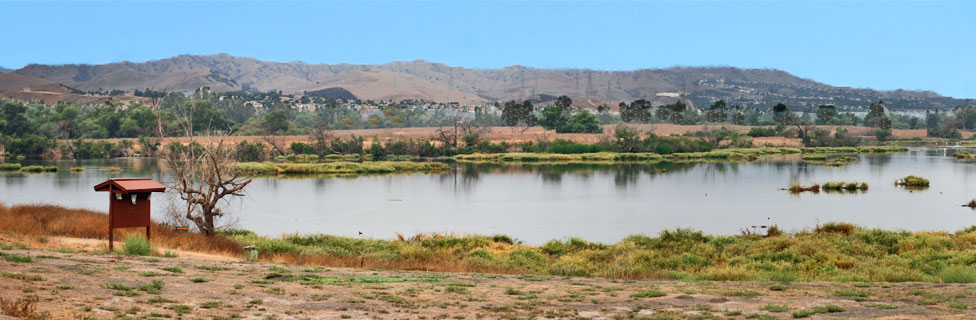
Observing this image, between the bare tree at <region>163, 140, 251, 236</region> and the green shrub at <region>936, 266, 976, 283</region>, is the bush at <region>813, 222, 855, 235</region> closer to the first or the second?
the green shrub at <region>936, 266, 976, 283</region>

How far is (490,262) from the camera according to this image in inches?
923

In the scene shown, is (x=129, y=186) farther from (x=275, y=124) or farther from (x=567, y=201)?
(x=275, y=124)

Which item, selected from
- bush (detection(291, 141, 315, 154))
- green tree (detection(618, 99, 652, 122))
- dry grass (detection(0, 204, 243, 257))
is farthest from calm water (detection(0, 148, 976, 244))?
green tree (detection(618, 99, 652, 122))

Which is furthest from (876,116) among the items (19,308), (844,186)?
(19,308)

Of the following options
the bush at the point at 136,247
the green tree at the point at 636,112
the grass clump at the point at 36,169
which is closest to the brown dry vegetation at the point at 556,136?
the green tree at the point at 636,112

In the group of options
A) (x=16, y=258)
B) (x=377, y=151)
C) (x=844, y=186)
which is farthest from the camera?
(x=377, y=151)

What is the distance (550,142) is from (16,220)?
90152 mm

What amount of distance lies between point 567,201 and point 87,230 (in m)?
30.4

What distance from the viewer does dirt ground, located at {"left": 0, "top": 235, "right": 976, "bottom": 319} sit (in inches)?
470

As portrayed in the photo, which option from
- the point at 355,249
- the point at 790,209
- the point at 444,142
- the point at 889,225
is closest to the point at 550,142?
the point at 444,142

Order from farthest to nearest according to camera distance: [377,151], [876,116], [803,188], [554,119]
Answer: [876,116]
[554,119]
[377,151]
[803,188]

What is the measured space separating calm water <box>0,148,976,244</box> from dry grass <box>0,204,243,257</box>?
36.0 ft

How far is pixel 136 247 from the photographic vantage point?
59.4 feet

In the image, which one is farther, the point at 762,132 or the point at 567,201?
the point at 762,132
